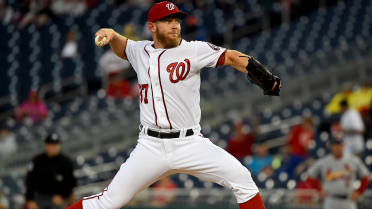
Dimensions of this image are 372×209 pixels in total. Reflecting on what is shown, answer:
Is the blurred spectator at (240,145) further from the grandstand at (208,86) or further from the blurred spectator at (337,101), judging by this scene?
the blurred spectator at (337,101)

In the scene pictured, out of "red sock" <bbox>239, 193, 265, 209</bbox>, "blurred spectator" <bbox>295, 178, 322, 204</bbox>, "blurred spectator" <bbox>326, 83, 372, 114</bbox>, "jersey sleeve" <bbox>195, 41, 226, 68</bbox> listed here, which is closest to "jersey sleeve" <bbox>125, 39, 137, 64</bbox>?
"jersey sleeve" <bbox>195, 41, 226, 68</bbox>

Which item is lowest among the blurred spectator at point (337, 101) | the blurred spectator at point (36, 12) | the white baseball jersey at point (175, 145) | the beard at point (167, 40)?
the blurred spectator at point (337, 101)

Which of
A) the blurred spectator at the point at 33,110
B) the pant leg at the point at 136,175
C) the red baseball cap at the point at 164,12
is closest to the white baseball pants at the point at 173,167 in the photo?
the pant leg at the point at 136,175

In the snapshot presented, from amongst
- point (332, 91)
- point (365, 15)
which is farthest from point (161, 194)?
point (365, 15)

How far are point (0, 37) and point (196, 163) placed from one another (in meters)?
11.7

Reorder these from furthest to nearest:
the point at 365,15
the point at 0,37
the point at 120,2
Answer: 1. the point at 120,2
2. the point at 0,37
3. the point at 365,15

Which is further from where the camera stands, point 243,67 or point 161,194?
point 161,194

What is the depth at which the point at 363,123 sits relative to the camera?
11375 millimetres

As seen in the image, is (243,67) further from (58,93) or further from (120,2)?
(120,2)

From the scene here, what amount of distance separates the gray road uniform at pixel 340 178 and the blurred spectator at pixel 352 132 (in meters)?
1.56

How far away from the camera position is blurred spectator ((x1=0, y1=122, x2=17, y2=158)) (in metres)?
13.0

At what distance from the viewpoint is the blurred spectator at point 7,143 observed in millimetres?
13028

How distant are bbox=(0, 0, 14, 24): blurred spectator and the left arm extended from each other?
1236 centimetres

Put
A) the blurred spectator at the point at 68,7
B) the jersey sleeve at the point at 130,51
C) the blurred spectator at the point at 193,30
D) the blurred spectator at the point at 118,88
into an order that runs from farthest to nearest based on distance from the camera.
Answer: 1. the blurred spectator at the point at 68,7
2. the blurred spectator at the point at 193,30
3. the blurred spectator at the point at 118,88
4. the jersey sleeve at the point at 130,51
